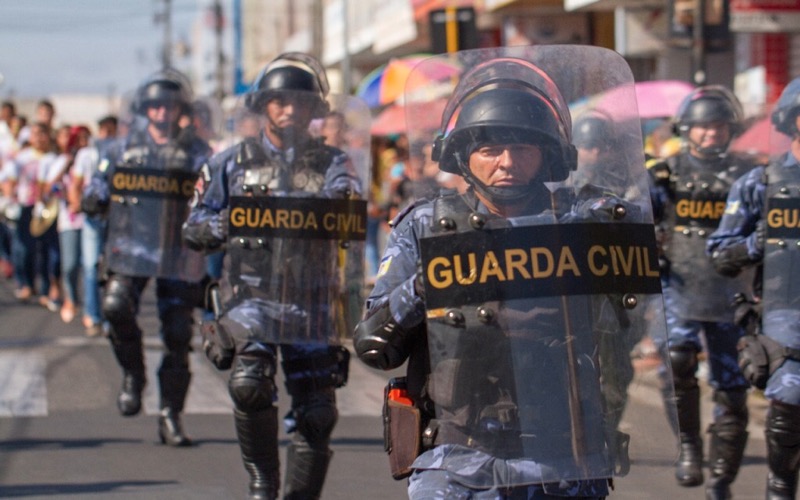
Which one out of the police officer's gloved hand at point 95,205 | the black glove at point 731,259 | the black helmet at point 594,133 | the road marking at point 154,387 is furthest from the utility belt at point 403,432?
the road marking at point 154,387

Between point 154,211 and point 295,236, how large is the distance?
2209 millimetres

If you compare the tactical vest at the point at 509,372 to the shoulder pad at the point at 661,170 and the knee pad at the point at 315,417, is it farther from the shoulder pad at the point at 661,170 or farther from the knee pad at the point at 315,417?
the shoulder pad at the point at 661,170

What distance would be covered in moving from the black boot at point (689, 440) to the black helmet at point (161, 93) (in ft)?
10.3

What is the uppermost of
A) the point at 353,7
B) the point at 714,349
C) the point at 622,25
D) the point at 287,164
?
the point at 353,7

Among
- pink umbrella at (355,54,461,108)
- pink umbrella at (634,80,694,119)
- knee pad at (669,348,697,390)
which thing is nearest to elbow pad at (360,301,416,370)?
pink umbrella at (355,54,461,108)

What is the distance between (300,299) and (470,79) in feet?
7.36

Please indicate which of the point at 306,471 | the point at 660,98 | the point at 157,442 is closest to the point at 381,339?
the point at 306,471

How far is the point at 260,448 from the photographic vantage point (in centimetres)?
592

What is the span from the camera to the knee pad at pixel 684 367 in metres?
7.02

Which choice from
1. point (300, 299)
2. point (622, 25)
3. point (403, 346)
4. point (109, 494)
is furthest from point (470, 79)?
point (622, 25)

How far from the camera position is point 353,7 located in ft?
139

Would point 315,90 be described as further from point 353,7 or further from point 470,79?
point 353,7

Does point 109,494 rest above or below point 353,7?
below

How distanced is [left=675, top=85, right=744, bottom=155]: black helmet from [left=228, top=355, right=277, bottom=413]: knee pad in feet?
8.57
